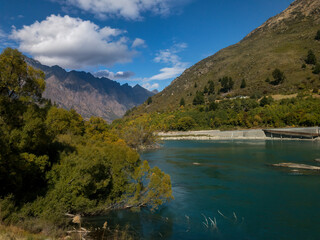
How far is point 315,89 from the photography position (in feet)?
299

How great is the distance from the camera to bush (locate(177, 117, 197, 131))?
3937 inches

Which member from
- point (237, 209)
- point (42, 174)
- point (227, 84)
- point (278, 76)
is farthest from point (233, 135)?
point (42, 174)

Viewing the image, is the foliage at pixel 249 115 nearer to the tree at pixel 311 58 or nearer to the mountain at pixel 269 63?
the mountain at pixel 269 63

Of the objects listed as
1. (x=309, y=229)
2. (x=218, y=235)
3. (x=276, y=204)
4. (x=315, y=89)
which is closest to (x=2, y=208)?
(x=218, y=235)

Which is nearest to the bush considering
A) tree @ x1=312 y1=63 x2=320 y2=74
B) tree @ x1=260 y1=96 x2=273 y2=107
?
tree @ x1=260 y1=96 x2=273 y2=107

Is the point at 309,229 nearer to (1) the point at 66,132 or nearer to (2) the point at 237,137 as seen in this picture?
(1) the point at 66,132

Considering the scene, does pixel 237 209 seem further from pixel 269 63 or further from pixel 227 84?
pixel 269 63

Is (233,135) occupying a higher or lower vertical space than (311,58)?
lower

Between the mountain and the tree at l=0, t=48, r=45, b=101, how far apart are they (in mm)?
107690

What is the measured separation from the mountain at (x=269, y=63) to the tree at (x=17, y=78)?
10769 centimetres

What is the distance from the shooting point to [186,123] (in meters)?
101

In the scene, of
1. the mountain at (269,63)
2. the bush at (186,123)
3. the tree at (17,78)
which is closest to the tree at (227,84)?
the mountain at (269,63)

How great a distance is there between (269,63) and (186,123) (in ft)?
216

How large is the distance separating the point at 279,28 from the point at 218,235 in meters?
188
